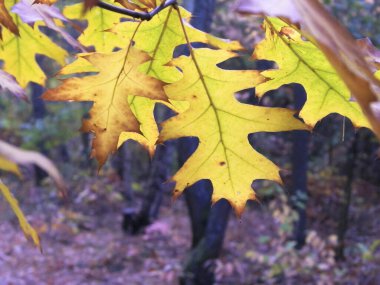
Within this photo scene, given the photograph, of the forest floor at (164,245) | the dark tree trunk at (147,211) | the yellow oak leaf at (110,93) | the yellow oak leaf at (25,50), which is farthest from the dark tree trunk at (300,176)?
the yellow oak leaf at (110,93)

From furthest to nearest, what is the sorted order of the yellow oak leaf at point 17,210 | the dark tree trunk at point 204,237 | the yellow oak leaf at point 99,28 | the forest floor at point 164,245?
the forest floor at point 164,245 → the dark tree trunk at point 204,237 → the yellow oak leaf at point 99,28 → the yellow oak leaf at point 17,210

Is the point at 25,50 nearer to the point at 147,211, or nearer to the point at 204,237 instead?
the point at 204,237

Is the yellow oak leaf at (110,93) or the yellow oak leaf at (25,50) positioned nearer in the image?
the yellow oak leaf at (110,93)

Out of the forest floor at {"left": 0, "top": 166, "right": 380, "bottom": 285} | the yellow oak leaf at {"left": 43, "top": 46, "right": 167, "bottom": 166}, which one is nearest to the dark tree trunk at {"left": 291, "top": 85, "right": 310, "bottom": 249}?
the forest floor at {"left": 0, "top": 166, "right": 380, "bottom": 285}

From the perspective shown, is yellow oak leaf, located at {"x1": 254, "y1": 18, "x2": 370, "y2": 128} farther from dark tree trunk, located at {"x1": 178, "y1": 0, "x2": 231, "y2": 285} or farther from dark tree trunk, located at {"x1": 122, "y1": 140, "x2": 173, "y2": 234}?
dark tree trunk, located at {"x1": 122, "y1": 140, "x2": 173, "y2": 234}

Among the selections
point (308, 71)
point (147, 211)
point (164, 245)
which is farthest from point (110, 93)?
point (147, 211)

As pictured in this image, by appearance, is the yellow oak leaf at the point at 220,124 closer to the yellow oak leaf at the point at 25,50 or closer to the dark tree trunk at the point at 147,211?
the yellow oak leaf at the point at 25,50
